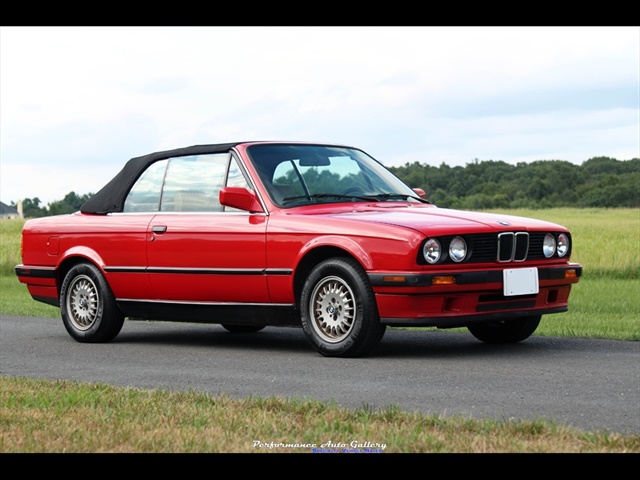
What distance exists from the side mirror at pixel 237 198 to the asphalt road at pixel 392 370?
122cm

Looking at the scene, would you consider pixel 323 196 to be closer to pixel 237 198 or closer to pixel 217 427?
pixel 237 198

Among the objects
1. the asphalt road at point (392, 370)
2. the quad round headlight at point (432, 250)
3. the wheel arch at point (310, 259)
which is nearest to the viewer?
the asphalt road at point (392, 370)

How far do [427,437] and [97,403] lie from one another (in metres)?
2.22

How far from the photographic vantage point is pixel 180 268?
1009 centimetres

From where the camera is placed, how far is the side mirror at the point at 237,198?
9.52 metres

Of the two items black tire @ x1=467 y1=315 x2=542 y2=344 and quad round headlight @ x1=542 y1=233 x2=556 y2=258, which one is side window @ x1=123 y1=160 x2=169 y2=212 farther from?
quad round headlight @ x1=542 y1=233 x2=556 y2=258

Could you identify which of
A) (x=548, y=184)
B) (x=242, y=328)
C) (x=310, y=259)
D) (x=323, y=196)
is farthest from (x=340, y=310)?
(x=548, y=184)

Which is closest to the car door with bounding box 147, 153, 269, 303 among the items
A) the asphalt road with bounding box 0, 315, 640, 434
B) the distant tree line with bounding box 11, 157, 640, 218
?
the asphalt road with bounding box 0, 315, 640, 434

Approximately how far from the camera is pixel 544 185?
72.6 m

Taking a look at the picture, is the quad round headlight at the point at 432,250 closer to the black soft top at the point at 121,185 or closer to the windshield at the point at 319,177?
the windshield at the point at 319,177

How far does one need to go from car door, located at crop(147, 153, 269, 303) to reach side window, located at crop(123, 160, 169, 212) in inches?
4.0

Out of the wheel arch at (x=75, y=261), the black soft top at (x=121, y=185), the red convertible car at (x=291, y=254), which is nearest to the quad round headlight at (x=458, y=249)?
the red convertible car at (x=291, y=254)

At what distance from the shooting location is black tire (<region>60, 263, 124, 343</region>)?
35.2ft
